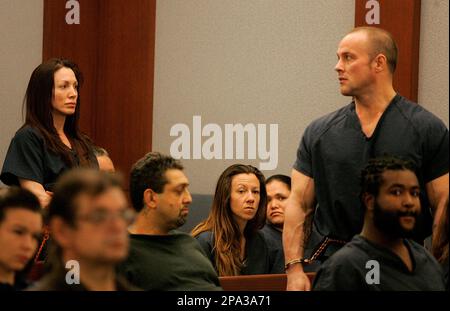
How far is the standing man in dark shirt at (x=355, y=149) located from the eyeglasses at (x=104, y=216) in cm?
140

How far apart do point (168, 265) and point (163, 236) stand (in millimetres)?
100

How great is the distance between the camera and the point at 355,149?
10.2ft

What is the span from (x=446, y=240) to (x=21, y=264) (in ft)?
4.54

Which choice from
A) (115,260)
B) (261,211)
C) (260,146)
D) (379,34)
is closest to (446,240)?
(379,34)

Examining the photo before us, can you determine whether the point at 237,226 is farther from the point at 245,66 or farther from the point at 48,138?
the point at 245,66

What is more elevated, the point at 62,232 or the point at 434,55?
the point at 434,55

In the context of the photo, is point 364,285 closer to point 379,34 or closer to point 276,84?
point 379,34

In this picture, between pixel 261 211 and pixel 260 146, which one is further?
pixel 260 146

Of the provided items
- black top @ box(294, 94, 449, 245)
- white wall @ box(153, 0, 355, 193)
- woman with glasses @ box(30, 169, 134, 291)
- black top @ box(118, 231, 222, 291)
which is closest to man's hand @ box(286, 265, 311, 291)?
black top @ box(294, 94, 449, 245)

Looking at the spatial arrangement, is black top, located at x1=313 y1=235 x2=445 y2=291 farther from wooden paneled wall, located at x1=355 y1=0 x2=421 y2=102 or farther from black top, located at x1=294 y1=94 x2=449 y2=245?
wooden paneled wall, located at x1=355 y1=0 x2=421 y2=102

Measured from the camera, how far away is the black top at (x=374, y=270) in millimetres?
2521

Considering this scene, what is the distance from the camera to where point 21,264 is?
210 cm

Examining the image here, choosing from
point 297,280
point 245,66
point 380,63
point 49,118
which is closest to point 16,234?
point 297,280

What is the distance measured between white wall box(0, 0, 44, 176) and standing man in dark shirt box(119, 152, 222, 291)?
2019 mm
